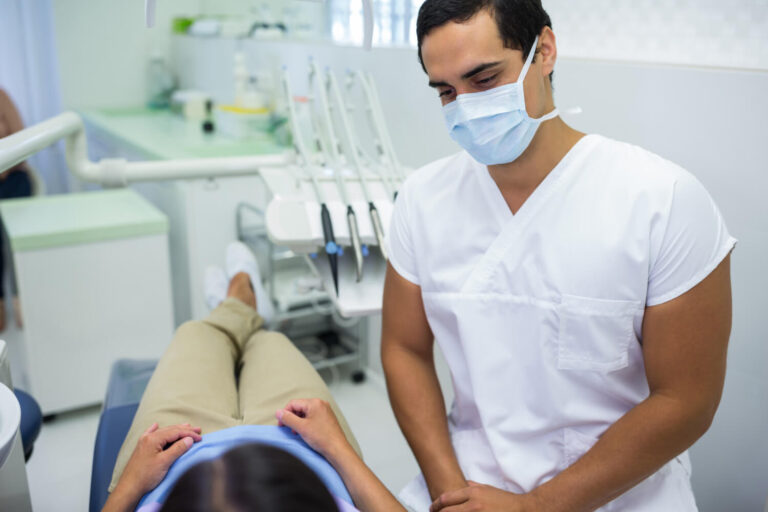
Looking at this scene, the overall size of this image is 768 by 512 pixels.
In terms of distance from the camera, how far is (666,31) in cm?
123

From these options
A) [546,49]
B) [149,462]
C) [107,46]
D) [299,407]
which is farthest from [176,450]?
[107,46]

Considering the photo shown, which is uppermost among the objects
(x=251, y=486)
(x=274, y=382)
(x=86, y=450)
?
(x=251, y=486)

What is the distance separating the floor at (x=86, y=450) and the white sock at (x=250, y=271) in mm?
528

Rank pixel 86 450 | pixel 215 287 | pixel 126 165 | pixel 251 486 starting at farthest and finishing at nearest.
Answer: pixel 86 450
pixel 215 287
pixel 126 165
pixel 251 486

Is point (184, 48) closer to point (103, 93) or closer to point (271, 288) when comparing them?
point (103, 93)

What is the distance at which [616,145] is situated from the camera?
0.95 m

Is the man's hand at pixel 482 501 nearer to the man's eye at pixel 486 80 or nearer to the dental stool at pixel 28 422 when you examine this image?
the man's eye at pixel 486 80

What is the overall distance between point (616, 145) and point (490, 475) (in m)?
0.53

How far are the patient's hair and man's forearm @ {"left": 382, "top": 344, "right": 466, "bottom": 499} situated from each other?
40 cm

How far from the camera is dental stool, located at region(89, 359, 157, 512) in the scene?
1.11 metres

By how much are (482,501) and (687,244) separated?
1.45ft

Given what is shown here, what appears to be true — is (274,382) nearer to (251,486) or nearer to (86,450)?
(251,486)

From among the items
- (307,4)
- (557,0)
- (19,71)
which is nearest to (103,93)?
(19,71)

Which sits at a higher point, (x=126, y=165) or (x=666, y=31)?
(x=666, y=31)
